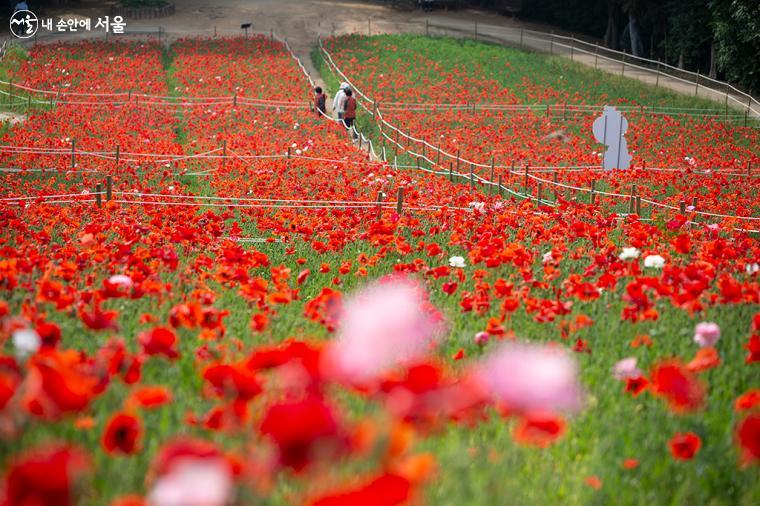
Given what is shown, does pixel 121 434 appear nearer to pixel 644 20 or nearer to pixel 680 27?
pixel 680 27

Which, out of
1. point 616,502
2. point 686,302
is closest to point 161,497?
point 616,502

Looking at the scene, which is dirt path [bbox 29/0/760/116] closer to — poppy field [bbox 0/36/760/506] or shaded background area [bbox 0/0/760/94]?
shaded background area [bbox 0/0/760/94]

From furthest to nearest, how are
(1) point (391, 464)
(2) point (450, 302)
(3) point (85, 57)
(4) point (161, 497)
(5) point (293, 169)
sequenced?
(3) point (85, 57), (5) point (293, 169), (2) point (450, 302), (1) point (391, 464), (4) point (161, 497)

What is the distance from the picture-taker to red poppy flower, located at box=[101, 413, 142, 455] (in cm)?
237

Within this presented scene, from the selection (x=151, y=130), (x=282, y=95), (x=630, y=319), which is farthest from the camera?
(x=282, y=95)

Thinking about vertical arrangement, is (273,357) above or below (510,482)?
above

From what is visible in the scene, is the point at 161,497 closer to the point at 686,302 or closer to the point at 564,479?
the point at 564,479

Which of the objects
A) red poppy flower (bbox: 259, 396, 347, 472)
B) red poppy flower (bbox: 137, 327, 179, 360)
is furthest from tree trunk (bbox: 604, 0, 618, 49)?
red poppy flower (bbox: 259, 396, 347, 472)

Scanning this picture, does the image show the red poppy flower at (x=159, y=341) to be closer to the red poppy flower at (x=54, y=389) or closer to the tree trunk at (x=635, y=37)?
the red poppy flower at (x=54, y=389)

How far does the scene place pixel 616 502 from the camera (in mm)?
3621

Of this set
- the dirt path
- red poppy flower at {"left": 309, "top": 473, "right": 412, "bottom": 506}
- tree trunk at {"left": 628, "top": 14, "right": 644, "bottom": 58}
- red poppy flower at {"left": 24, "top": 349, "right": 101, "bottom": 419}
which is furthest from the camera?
tree trunk at {"left": 628, "top": 14, "right": 644, "bottom": 58}

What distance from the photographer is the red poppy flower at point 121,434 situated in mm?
2369

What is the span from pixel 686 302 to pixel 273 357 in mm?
3142

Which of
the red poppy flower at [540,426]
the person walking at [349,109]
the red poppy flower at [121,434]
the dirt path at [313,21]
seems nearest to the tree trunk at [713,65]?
the dirt path at [313,21]
